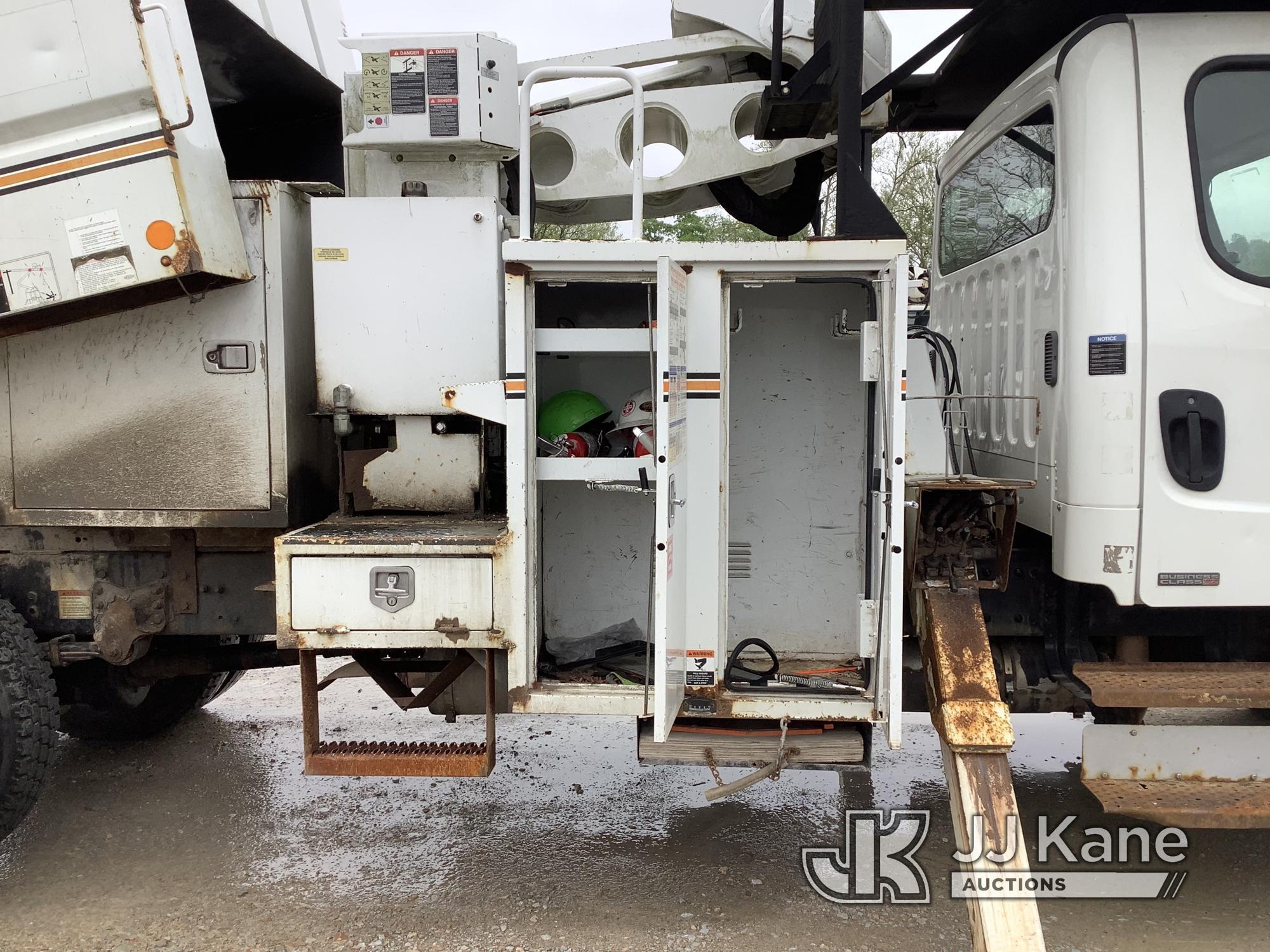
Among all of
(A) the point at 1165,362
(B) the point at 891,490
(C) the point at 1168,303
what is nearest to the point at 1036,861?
(B) the point at 891,490

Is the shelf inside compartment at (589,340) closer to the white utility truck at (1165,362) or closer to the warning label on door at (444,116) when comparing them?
the warning label on door at (444,116)

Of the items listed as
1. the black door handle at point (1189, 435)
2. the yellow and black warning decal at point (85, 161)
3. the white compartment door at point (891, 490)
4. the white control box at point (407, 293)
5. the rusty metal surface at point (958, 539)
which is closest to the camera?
the white compartment door at point (891, 490)

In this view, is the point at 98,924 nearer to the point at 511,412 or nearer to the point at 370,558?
the point at 370,558

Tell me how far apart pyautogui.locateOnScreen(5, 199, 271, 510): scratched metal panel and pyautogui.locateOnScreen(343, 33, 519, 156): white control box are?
0.55 meters

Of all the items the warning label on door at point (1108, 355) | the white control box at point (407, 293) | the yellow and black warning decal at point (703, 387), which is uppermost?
the white control box at point (407, 293)

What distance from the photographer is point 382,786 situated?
449cm

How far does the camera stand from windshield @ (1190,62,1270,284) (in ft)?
9.71

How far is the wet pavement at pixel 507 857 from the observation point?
3.28 metres

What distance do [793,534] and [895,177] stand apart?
1127 centimetres

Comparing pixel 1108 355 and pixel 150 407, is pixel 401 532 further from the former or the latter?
pixel 1108 355

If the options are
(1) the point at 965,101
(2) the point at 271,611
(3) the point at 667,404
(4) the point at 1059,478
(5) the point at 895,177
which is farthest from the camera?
(5) the point at 895,177

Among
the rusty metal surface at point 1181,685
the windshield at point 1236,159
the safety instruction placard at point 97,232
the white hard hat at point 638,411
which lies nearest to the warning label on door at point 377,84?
the safety instruction placard at point 97,232

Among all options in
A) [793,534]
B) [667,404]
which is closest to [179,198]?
[667,404]

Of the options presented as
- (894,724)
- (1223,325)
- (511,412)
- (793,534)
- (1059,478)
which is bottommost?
(894,724)
